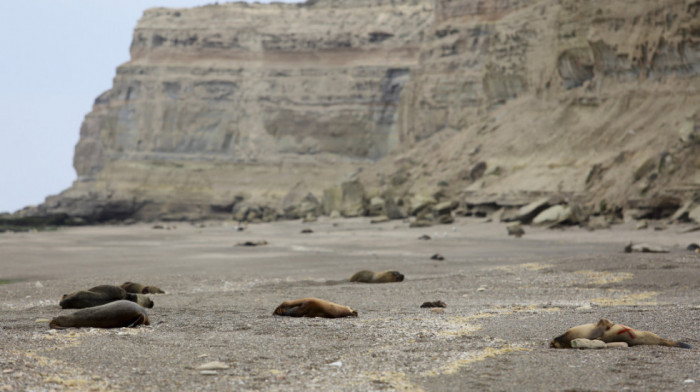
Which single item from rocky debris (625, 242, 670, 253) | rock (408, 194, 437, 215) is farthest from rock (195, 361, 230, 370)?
rock (408, 194, 437, 215)

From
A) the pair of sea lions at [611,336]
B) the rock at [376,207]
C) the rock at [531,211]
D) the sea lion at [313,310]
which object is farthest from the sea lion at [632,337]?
the rock at [376,207]

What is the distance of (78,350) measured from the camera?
16.4ft

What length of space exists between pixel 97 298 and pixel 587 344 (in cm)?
463

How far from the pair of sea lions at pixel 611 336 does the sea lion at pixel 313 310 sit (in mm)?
2092

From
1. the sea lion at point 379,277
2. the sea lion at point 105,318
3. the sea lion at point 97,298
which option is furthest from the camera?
the sea lion at point 379,277

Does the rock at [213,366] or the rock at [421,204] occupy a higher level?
the rock at [421,204]

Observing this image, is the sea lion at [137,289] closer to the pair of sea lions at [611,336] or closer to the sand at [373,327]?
the sand at [373,327]

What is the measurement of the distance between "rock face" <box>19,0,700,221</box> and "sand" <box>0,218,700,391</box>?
9697mm

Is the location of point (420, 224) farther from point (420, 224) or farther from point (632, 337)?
point (632, 337)

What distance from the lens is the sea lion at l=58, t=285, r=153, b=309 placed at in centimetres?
742

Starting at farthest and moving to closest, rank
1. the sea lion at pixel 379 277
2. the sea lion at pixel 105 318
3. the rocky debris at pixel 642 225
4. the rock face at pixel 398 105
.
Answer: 1. the rock face at pixel 398 105
2. the rocky debris at pixel 642 225
3. the sea lion at pixel 379 277
4. the sea lion at pixel 105 318

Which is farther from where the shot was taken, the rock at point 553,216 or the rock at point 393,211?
the rock at point 393,211

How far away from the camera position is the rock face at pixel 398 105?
74.1 ft

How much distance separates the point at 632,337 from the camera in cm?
524
